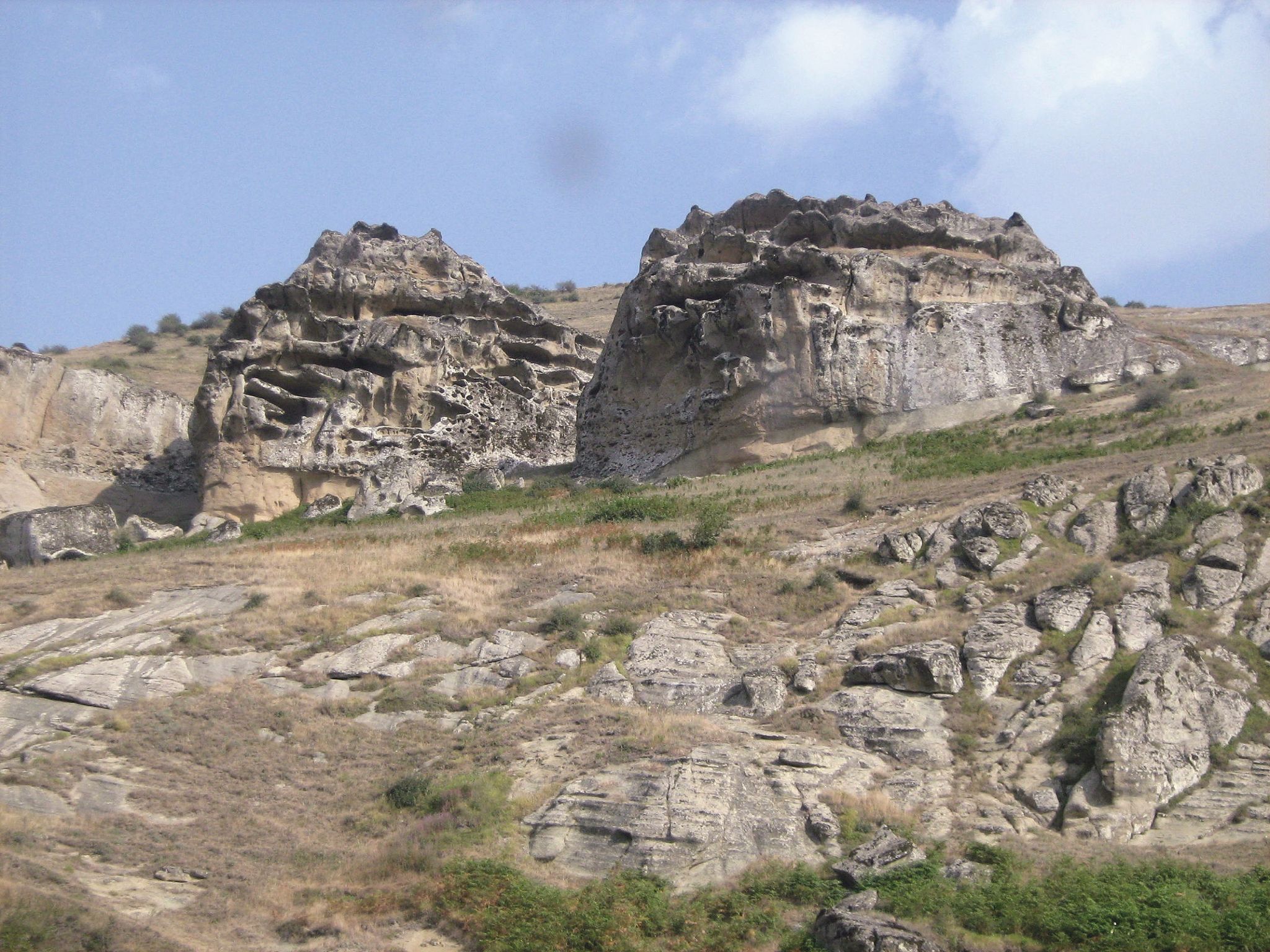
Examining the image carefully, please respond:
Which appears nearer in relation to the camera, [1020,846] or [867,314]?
[1020,846]

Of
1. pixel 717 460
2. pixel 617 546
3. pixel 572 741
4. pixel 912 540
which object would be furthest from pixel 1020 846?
pixel 717 460

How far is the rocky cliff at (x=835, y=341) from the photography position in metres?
32.9

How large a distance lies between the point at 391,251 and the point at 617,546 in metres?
21.0

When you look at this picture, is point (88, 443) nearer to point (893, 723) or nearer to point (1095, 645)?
point (893, 723)

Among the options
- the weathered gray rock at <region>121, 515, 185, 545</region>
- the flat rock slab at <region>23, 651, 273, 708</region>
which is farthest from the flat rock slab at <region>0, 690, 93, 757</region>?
the weathered gray rock at <region>121, 515, 185, 545</region>

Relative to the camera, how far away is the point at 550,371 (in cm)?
4219

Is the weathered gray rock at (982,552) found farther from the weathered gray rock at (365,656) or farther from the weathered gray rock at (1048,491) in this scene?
the weathered gray rock at (365,656)

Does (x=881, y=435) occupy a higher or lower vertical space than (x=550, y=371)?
lower

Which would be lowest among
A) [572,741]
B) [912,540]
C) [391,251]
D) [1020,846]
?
[1020,846]

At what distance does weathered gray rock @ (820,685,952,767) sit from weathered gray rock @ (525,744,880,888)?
1.73ft

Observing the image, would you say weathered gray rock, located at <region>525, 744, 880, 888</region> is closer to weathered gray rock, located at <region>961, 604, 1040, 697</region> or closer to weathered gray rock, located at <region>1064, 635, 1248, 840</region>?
weathered gray rock, located at <region>961, 604, 1040, 697</region>

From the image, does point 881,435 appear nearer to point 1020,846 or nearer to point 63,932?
point 1020,846

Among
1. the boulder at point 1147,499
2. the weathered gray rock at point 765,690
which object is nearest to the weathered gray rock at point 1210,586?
the boulder at point 1147,499

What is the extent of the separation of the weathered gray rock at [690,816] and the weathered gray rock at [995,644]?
2389 mm
